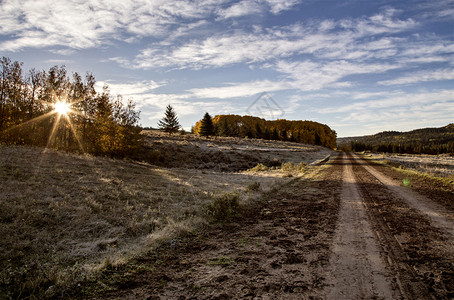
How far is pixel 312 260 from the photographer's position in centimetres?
416

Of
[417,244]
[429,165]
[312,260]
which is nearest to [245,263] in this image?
[312,260]

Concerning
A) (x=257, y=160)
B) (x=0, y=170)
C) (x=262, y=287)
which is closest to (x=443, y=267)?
(x=262, y=287)

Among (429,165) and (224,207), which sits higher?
(429,165)

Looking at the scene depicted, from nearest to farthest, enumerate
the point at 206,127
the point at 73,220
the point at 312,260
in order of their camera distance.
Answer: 1. the point at 312,260
2. the point at 73,220
3. the point at 206,127

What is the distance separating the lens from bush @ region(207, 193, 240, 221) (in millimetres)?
7562

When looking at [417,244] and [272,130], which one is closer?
[417,244]

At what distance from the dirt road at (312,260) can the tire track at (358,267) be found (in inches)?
0.6

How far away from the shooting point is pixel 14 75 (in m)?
19.0

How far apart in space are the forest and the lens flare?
6295 centimetres

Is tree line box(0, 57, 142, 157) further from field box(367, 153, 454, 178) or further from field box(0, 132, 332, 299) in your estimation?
field box(367, 153, 454, 178)

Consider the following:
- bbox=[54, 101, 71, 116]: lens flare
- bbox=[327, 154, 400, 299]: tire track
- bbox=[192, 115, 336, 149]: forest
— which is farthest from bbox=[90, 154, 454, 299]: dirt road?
bbox=[192, 115, 336, 149]: forest

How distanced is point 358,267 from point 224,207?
189 inches

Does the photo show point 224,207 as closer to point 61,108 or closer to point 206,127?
point 61,108

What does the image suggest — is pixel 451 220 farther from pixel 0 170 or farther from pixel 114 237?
pixel 0 170
